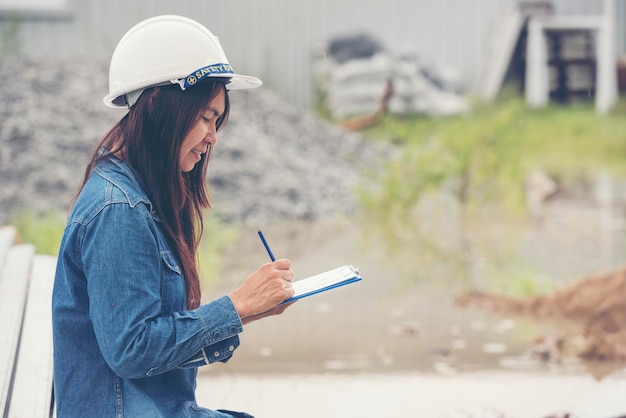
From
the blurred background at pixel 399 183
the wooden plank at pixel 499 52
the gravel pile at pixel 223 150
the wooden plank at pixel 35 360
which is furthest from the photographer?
the wooden plank at pixel 499 52

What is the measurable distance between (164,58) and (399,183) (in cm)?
594

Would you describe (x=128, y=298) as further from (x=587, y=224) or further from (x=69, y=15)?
(x=69, y=15)

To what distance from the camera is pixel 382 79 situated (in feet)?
37.9

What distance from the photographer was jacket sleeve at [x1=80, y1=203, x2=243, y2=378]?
1.40 metres

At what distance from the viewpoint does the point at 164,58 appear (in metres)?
1.51

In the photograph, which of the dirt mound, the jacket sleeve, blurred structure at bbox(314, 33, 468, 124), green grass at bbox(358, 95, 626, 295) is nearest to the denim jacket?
the jacket sleeve

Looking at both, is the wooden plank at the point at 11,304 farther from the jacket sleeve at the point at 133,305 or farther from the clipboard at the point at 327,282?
the clipboard at the point at 327,282

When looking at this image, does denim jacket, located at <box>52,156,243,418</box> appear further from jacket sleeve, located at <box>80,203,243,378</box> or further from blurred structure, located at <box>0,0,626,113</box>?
blurred structure, located at <box>0,0,626,113</box>

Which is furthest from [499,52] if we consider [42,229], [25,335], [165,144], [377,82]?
[165,144]

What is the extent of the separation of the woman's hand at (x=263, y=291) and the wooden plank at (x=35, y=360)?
2.03 feet

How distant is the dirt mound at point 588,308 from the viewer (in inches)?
148

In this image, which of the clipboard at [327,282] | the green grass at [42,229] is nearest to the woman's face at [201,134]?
the clipboard at [327,282]

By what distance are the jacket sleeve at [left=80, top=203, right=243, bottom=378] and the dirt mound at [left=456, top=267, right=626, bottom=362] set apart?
2.62m

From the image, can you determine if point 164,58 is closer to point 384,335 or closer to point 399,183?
point 384,335
